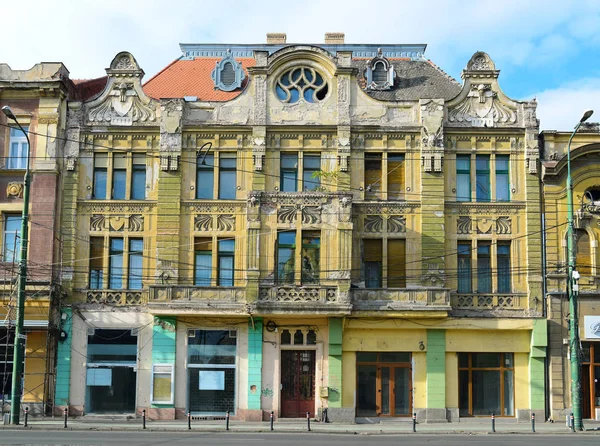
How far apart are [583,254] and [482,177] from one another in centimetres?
A: 504

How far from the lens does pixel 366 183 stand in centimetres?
3562

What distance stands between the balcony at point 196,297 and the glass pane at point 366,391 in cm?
552

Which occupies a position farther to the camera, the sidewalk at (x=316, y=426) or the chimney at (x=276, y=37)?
the chimney at (x=276, y=37)

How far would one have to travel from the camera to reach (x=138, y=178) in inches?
1421

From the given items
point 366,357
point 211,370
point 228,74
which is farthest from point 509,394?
point 228,74

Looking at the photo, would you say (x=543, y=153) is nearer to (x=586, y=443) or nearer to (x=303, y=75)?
(x=303, y=75)

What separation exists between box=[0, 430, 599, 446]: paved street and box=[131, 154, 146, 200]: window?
436 inches

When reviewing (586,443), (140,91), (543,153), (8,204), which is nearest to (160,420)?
(8,204)

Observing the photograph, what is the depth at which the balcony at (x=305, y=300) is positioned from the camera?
33.2 meters

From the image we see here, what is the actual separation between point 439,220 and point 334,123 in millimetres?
5800

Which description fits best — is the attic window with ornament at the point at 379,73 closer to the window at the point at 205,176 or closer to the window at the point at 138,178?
the window at the point at 205,176

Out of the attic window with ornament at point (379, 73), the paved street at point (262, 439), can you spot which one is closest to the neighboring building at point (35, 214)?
the paved street at point (262, 439)

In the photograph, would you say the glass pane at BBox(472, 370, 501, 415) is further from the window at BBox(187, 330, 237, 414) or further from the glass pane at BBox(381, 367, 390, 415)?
the window at BBox(187, 330, 237, 414)

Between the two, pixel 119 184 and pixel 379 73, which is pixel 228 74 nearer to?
pixel 379 73
